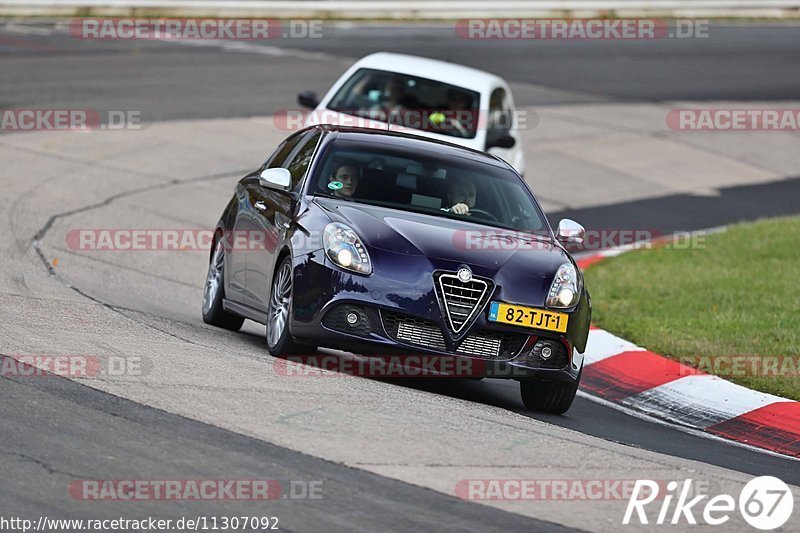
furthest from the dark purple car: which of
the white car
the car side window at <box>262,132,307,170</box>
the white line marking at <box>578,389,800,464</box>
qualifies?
the white car

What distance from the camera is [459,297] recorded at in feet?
29.0

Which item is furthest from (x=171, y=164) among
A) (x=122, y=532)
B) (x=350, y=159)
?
(x=122, y=532)

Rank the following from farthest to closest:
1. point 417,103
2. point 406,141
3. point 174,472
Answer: point 417,103, point 406,141, point 174,472

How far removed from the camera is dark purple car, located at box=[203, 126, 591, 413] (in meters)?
8.82

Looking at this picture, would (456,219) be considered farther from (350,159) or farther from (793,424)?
(793,424)

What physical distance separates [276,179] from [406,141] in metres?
1.10

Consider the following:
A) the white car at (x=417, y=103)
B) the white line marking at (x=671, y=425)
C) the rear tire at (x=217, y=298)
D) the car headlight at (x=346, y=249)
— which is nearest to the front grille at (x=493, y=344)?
the car headlight at (x=346, y=249)

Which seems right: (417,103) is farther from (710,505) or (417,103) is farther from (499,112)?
(710,505)

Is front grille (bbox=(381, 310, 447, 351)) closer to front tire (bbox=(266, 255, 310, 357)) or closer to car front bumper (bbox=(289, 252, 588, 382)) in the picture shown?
car front bumper (bbox=(289, 252, 588, 382))

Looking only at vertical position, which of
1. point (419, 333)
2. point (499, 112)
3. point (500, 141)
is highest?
point (499, 112)

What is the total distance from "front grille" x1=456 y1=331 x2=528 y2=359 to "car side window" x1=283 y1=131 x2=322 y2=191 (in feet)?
6.28

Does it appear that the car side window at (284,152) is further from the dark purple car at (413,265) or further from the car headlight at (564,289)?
the car headlight at (564,289)

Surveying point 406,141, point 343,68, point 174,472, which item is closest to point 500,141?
point 406,141

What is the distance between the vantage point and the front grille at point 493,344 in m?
8.85
